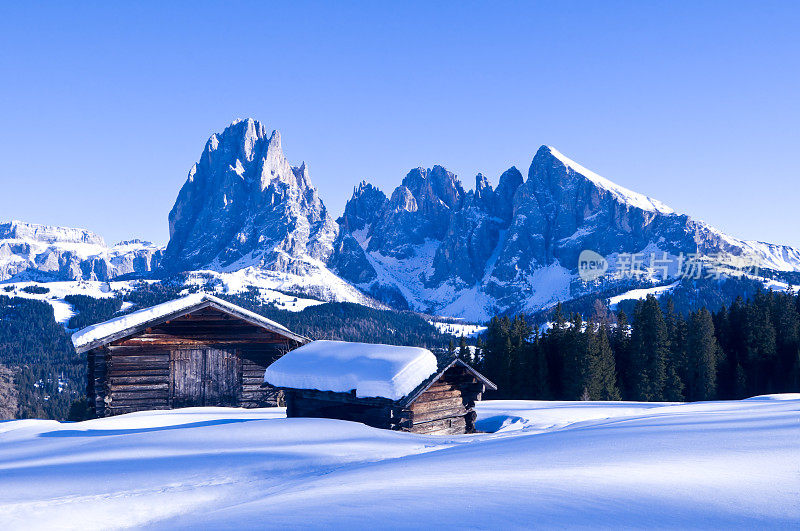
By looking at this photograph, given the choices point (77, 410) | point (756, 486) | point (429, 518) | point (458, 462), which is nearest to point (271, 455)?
point (458, 462)

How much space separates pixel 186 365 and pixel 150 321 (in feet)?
7.86

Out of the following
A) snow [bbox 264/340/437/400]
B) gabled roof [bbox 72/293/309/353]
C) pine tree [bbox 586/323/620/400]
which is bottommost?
pine tree [bbox 586/323/620/400]

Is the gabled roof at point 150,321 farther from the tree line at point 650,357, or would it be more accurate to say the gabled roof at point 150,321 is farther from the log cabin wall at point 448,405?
the tree line at point 650,357

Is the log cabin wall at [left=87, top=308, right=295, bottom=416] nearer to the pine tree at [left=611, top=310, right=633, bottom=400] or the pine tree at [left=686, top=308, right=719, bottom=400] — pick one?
the pine tree at [left=611, top=310, right=633, bottom=400]

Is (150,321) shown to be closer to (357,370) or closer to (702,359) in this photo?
(357,370)

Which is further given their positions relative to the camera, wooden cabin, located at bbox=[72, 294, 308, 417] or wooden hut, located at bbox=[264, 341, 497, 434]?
wooden cabin, located at bbox=[72, 294, 308, 417]

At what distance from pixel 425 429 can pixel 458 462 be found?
420 inches

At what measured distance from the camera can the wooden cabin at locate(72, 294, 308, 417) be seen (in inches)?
877

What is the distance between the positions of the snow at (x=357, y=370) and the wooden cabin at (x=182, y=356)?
4843 mm

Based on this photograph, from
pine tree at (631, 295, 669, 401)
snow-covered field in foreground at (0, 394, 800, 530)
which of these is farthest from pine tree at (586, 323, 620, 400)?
snow-covered field in foreground at (0, 394, 800, 530)

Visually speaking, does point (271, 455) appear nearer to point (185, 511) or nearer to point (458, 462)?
point (185, 511)

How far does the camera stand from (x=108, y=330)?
71.2 feet

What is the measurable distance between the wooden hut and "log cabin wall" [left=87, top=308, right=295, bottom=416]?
5.63 meters

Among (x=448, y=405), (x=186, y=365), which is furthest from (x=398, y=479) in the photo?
(x=186, y=365)
